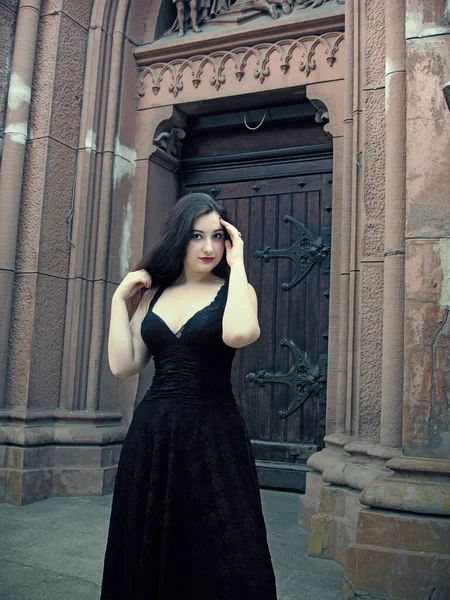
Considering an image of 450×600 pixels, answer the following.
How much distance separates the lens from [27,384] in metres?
4.70

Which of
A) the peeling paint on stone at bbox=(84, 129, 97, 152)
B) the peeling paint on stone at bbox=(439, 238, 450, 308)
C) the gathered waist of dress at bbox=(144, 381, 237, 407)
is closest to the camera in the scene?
the gathered waist of dress at bbox=(144, 381, 237, 407)

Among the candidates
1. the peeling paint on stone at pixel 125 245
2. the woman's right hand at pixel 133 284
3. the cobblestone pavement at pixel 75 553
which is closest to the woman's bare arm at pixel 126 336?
the woman's right hand at pixel 133 284

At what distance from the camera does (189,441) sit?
81.0 inches

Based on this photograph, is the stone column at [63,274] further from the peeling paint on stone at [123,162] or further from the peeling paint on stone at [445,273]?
the peeling paint on stone at [445,273]

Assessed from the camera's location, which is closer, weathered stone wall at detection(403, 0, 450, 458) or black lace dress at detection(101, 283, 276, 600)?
black lace dress at detection(101, 283, 276, 600)

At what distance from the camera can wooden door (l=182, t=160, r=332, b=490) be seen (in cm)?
491

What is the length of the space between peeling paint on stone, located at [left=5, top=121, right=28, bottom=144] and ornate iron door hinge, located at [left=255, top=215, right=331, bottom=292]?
2109 millimetres

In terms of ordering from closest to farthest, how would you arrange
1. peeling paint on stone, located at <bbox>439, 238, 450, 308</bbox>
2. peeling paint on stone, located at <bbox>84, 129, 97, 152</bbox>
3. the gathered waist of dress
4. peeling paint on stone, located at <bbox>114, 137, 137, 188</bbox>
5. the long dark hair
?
1. the gathered waist of dress
2. the long dark hair
3. peeling paint on stone, located at <bbox>439, 238, 450, 308</bbox>
4. peeling paint on stone, located at <bbox>84, 129, 97, 152</bbox>
5. peeling paint on stone, located at <bbox>114, 137, 137, 188</bbox>

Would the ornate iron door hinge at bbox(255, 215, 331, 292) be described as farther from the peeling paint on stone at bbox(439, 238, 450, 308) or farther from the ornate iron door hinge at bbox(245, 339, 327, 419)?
the peeling paint on stone at bbox(439, 238, 450, 308)

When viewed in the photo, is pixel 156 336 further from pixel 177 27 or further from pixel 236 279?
pixel 177 27

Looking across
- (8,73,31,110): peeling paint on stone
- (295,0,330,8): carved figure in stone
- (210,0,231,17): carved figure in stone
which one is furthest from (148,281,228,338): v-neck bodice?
(210,0,231,17): carved figure in stone

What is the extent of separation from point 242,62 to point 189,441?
375 cm

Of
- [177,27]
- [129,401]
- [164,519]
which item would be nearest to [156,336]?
[164,519]

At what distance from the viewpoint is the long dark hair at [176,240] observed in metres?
2.21
